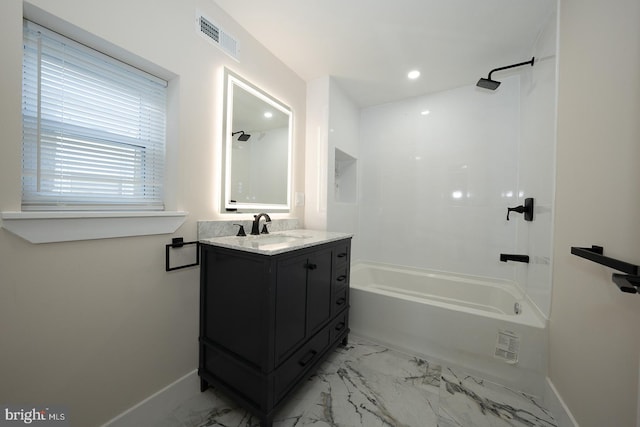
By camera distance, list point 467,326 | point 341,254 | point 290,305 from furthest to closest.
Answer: point 341,254, point 467,326, point 290,305

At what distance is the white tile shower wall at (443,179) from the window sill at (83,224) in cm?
224

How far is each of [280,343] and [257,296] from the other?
278 mm

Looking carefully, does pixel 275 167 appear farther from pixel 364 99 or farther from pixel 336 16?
pixel 364 99

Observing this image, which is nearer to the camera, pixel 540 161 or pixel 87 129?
pixel 87 129

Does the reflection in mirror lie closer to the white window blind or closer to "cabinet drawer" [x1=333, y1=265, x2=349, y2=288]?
the white window blind

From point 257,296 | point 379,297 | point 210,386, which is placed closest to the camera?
point 257,296

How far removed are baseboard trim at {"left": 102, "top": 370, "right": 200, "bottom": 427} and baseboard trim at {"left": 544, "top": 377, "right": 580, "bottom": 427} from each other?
198 centimetres

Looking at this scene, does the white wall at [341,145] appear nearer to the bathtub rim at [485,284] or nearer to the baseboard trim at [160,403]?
the bathtub rim at [485,284]

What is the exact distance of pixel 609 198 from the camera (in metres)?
0.89

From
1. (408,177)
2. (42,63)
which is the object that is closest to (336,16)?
(42,63)

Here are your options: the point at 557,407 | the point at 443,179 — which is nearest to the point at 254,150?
the point at 443,179

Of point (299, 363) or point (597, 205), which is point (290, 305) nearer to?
point (299, 363)
